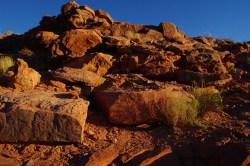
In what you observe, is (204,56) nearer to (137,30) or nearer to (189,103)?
(189,103)

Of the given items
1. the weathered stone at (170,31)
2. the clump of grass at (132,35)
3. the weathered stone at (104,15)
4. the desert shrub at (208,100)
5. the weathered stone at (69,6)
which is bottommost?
the desert shrub at (208,100)

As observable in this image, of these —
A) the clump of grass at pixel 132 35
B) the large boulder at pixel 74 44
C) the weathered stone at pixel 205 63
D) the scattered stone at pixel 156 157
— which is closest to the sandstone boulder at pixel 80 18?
the clump of grass at pixel 132 35

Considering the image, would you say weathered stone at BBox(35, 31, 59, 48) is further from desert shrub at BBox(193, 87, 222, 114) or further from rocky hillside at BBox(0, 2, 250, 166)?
desert shrub at BBox(193, 87, 222, 114)

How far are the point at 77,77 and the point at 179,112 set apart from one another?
287cm

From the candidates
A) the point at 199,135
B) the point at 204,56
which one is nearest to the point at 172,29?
the point at 204,56

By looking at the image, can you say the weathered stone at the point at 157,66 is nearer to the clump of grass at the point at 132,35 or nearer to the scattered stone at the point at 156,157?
the clump of grass at the point at 132,35

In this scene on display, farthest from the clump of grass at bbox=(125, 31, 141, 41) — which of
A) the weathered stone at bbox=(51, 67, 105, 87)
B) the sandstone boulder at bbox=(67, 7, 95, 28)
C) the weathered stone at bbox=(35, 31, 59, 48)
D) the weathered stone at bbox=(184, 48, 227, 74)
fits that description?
the weathered stone at bbox=(51, 67, 105, 87)

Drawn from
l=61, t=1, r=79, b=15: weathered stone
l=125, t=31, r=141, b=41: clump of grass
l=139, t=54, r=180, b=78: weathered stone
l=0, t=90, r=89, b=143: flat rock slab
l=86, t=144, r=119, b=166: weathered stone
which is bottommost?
l=86, t=144, r=119, b=166: weathered stone

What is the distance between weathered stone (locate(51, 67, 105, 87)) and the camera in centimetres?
1033

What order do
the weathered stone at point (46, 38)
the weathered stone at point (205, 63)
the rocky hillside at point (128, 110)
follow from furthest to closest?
the weathered stone at point (46, 38), the weathered stone at point (205, 63), the rocky hillside at point (128, 110)

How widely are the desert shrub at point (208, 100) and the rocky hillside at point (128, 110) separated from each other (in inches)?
0.8

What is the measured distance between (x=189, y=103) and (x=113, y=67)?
343cm

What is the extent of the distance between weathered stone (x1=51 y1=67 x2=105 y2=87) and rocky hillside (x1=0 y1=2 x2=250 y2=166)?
0.02 m

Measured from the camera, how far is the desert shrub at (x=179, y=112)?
855 centimetres
